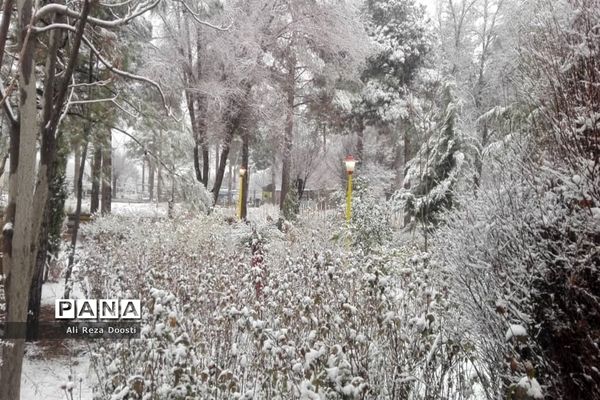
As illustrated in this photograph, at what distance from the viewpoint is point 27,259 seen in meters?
1.41

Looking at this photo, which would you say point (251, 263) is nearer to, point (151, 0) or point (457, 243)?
point (457, 243)

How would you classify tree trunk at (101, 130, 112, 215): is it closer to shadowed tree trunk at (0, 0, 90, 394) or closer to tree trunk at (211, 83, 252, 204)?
tree trunk at (211, 83, 252, 204)

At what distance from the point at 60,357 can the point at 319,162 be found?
2132cm

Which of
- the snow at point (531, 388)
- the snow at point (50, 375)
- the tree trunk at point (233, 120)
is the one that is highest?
the tree trunk at point (233, 120)

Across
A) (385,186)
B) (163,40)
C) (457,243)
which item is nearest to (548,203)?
(457,243)

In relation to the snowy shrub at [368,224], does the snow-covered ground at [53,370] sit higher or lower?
lower

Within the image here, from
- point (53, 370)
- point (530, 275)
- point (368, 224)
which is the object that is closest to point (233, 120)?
point (368, 224)

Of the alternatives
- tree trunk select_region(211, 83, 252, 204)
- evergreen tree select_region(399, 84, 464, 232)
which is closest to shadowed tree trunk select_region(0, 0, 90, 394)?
evergreen tree select_region(399, 84, 464, 232)

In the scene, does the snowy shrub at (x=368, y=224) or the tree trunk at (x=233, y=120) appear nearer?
the snowy shrub at (x=368, y=224)

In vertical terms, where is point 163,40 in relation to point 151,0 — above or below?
above

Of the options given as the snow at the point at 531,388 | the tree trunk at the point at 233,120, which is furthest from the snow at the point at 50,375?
the tree trunk at the point at 233,120

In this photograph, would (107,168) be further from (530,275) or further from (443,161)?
(530,275)

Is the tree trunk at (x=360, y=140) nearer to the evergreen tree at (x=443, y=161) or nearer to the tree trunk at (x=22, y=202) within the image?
the evergreen tree at (x=443, y=161)

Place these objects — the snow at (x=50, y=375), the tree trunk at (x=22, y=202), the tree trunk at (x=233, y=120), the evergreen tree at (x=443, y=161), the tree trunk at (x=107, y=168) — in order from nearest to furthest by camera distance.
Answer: the tree trunk at (x=22, y=202) < the snow at (x=50, y=375) < the tree trunk at (x=107, y=168) < the evergreen tree at (x=443, y=161) < the tree trunk at (x=233, y=120)
